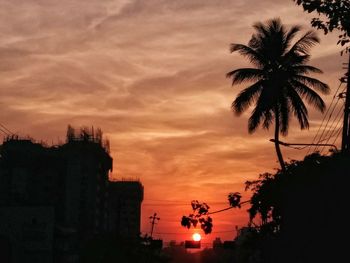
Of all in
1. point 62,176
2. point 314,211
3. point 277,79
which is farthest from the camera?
point 62,176

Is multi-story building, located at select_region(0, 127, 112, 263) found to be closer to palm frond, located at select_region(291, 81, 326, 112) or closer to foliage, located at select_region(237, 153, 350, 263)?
palm frond, located at select_region(291, 81, 326, 112)

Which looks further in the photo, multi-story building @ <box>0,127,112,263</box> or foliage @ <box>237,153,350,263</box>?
multi-story building @ <box>0,127,112,263</box>

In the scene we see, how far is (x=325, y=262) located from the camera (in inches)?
985

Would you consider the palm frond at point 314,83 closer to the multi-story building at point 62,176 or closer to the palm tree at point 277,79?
the palm tree at point 277,79

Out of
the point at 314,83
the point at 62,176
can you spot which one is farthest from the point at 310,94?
the point at 62,176

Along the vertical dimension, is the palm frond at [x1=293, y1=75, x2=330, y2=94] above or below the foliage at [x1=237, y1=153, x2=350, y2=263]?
above

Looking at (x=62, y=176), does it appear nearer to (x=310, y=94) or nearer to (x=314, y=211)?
(x=310, y=94)

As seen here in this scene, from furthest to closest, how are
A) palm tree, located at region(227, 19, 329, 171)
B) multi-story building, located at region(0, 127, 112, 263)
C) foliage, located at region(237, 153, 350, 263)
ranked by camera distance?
multi-story building, located at region(0, 127, 112, 263) → palm tree, located at region(227, 19, 329, 171) → foliage, located at region(237, 153, 350, 263)

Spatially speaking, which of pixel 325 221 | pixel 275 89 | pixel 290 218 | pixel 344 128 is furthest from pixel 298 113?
pixel 325 221

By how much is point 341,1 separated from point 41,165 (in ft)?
492

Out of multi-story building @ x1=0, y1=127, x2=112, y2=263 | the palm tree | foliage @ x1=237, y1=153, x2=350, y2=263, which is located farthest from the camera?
multi-story building @ x1=0, y1=127, x2=112, y2=263

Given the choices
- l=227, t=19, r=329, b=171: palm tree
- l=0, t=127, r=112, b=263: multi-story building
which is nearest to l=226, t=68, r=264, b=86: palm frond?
l=227, t=19, r=329, b=171: palm tree

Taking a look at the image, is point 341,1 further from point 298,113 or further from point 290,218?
point 298,113

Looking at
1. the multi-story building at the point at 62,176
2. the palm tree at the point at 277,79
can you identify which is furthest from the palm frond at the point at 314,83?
the multi-story building at the point at 62,176
